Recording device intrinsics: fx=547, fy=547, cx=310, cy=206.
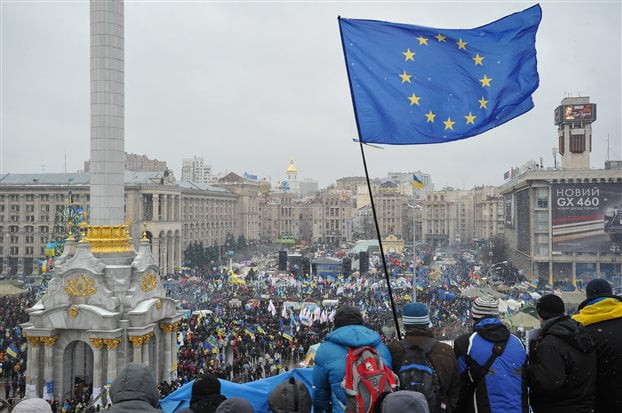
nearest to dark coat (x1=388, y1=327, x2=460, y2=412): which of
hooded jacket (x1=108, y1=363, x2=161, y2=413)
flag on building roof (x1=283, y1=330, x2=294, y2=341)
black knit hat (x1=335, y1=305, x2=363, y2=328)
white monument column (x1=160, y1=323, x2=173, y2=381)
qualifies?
black knit hat (x1=335, y1=305, x2=363, y2=328)

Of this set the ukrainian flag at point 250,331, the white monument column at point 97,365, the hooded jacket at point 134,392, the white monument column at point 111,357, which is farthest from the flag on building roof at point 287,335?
the hooded jacket at point 134,392

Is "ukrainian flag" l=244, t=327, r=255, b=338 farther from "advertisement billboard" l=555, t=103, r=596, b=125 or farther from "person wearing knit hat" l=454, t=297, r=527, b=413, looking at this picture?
"advertisement billboard" l=555, t=103, r=596, b=125

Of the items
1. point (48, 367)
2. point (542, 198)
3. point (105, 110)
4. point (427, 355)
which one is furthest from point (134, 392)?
point (542, 198)

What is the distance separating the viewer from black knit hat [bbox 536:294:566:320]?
477 cm

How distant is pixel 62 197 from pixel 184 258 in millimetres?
18116

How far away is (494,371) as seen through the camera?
4.51 meters

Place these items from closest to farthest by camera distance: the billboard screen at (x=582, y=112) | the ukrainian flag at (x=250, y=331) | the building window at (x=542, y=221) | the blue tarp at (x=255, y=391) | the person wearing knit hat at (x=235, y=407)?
the person wearing knit hat at (x=235, y=407) < the blue tarp at (x=255, y=391) < the ukrainian flag at (x=250, y=331) < the building window at (x=542, y=221) < the billboard screen at (x=582, y=112)

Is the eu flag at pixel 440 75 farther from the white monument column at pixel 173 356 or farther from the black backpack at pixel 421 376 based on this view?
the white monument column at pixel 173 356

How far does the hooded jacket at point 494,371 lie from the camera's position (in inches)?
176

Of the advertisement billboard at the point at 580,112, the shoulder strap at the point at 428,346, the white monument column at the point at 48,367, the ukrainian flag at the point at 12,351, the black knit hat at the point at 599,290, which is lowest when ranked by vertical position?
the ukrainian flag at the point at 12,351

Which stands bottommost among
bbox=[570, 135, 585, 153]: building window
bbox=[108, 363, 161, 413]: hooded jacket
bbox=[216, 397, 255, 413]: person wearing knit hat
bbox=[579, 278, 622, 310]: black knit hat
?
bbox=[216, 397, 255, 413]: person wearing knit hat

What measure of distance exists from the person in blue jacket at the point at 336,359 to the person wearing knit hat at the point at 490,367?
702 millimetres

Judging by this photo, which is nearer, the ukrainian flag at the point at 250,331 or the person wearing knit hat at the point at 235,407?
the person wearing knit hat at the point at 235,407

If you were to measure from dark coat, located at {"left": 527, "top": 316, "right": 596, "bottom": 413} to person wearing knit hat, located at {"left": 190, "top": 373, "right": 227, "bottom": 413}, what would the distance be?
2686 millimetres
